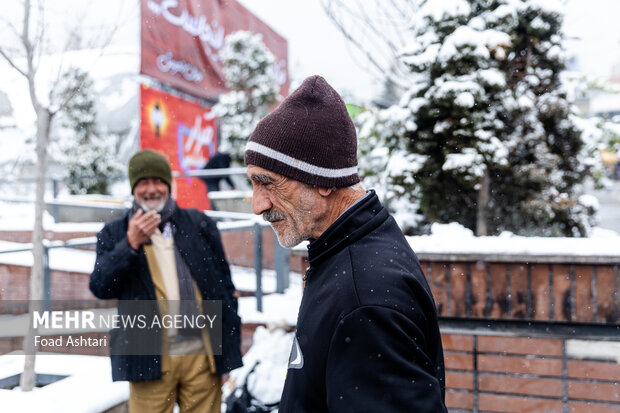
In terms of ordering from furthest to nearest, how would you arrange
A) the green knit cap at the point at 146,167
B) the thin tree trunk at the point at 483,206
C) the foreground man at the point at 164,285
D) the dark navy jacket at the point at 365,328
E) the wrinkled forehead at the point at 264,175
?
1. the thin tree trunk at the point at 483,206
2. the green knit cap at the point at 146,167
3. the foreground man at the point at 164,285
4. the wrinkled forehead at the point at 264,175
5. the dark navy jacket at the point at 365,328

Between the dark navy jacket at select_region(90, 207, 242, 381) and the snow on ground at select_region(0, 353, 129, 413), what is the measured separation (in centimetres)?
24

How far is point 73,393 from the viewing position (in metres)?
2.62

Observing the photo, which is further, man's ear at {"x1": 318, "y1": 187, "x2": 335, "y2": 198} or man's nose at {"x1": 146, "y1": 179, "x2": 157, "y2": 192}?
man's nose at {"x1": 146, "y1": 179, "x2": 157, "y2": 192}

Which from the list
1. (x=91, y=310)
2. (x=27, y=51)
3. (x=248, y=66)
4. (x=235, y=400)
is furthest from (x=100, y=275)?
(x=248, y=66)

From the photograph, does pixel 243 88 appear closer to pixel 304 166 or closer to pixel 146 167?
pixel 146 167

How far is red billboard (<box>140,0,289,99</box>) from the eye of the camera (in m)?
9.78

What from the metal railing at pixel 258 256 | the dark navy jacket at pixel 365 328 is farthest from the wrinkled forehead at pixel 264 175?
the metal railing at pixel 258 256

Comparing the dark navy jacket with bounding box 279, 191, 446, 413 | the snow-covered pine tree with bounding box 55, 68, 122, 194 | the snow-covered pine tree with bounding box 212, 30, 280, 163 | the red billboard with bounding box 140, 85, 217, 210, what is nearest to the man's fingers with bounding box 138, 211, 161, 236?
the dark navy jacket with bounding box 279, 191, 446, 413

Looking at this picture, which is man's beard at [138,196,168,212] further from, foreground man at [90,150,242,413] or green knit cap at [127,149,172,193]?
green knit cap at [127,149,172,193]

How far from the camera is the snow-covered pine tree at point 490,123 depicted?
11.8 feet

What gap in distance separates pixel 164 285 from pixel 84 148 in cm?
1303

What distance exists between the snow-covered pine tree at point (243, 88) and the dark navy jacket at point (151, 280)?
8.40 meters

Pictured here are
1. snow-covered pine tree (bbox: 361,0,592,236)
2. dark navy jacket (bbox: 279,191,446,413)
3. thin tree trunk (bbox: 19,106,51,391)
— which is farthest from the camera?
snow-covered pine tree (bbox: 361,0,592,236)

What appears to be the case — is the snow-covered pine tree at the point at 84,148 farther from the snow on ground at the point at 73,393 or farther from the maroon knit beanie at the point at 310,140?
the maroon knit beanie at the point at 310,140
